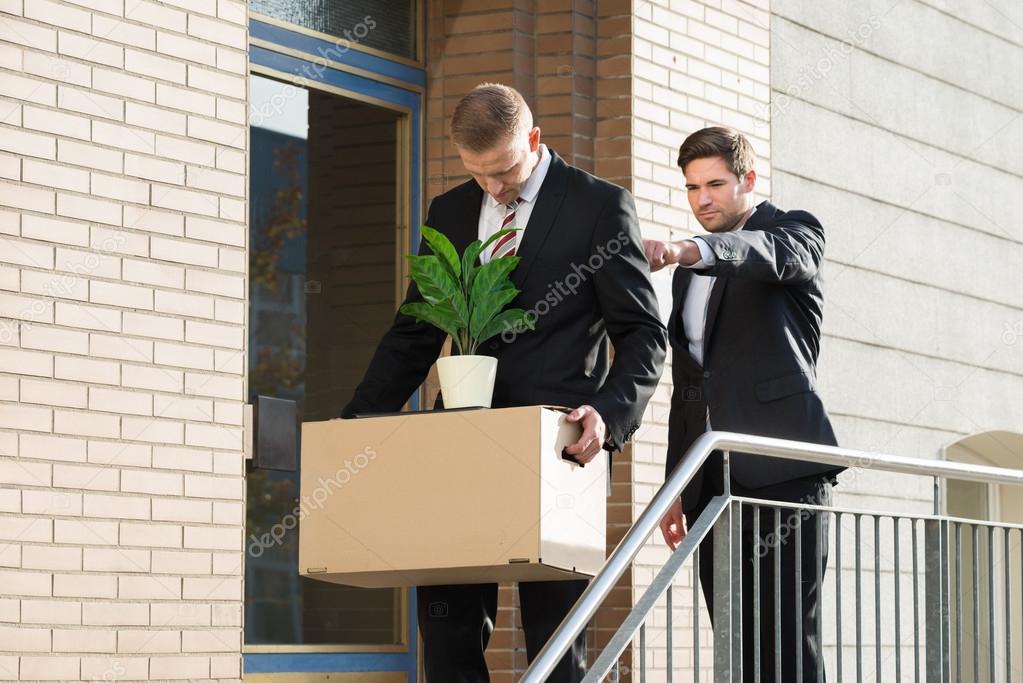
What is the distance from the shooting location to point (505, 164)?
3.98 metres

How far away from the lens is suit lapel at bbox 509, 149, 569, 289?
4102 mm

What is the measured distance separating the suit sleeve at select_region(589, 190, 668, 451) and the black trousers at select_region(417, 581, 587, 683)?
403mm

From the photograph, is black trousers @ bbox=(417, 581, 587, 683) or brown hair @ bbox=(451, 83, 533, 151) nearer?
brown hair @ bbox=(451, 83, 533, 151)

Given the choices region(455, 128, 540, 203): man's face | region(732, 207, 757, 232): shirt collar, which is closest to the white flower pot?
region(455, 128, 540, 203): man's face

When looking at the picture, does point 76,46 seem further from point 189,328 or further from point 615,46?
point 615,46

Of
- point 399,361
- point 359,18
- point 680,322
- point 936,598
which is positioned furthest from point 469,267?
point 359,18

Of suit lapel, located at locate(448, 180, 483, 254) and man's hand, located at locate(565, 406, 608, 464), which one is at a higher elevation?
suit lapel, located at locate(448, 180, 483, 254)

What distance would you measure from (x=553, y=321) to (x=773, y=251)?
0.75 metres

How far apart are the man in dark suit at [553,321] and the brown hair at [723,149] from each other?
59 cm

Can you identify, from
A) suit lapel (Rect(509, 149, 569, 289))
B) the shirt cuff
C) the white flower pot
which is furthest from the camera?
the shirt cuff

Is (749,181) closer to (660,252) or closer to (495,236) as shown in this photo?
(660,252)

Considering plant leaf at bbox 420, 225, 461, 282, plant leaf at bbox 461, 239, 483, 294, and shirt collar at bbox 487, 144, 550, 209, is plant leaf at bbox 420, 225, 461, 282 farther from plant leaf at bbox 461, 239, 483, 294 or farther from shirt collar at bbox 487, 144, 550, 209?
shirt collar at bbox 487, 144, 550, 209

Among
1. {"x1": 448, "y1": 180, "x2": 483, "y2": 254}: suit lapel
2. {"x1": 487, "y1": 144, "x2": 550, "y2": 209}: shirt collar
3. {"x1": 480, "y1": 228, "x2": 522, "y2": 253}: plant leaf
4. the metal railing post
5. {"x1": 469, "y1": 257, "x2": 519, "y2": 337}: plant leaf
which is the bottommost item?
the metal railing post

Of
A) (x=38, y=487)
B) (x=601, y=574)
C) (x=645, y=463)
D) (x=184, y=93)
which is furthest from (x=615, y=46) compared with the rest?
(x=601, y=574)
